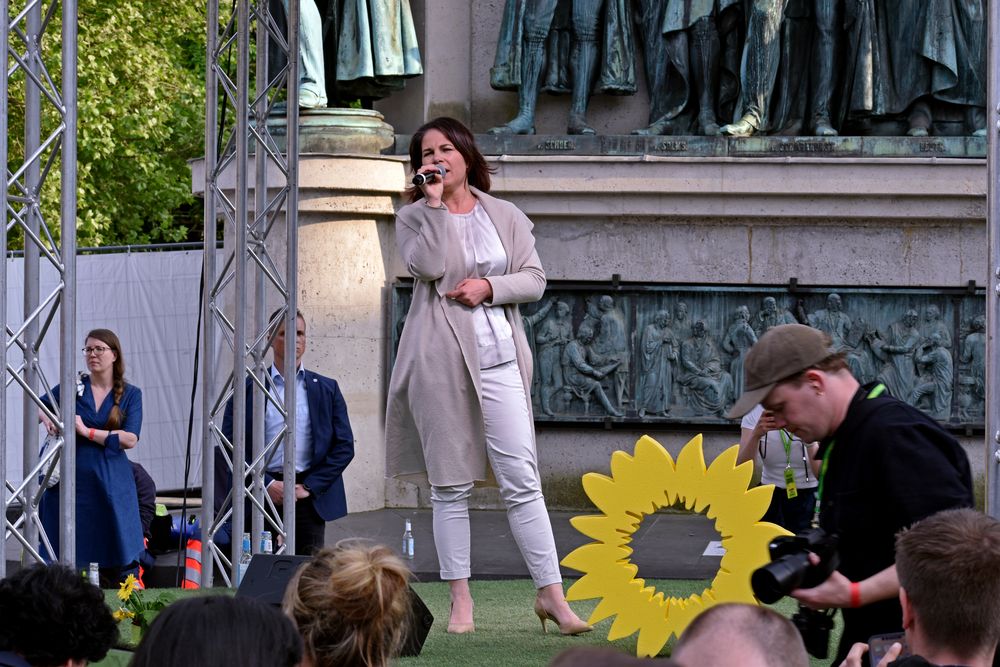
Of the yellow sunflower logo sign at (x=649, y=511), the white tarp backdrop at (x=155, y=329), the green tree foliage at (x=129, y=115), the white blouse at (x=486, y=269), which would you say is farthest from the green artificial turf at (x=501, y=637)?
the green tree foliage at (x=129, y=115)

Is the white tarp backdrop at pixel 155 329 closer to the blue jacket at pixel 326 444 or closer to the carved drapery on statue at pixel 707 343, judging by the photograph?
the carved drapery on statue at pixel 707 343

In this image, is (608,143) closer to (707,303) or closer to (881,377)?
(707,303)

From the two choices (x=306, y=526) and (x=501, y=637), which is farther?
(x=306, y=526)

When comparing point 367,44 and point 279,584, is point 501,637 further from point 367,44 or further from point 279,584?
point 367,44

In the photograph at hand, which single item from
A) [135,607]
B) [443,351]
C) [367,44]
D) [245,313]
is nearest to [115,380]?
[245,313]

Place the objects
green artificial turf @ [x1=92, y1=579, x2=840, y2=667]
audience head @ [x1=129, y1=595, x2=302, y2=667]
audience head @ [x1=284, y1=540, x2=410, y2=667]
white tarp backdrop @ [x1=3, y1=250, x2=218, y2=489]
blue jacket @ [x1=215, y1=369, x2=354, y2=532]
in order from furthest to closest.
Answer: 1. white tarp backdrop @ [x1=3, y1=250, x2=218, y2=489]
2. blue jacket @ [x1=215, y1=369, x2=354, y2=532]
3. green artificial turf @ [x1=92, y1=579, x2=840, y2=667]
4. audience head @ [x1=284, y1=540, x2=410, y2=667]
5. audience head @ [x1=129, y1=595, x2=302, y2=667]

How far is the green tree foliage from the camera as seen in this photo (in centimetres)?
2375

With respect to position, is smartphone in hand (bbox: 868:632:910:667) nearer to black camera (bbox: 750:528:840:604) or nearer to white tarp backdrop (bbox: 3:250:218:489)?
black camera (bbox: 750:528:840:604)

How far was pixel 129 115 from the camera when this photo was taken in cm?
2483

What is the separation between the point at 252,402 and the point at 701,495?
12.5ft

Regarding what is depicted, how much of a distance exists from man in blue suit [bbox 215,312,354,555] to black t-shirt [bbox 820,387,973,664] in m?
5.07

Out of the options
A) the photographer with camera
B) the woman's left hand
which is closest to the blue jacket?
the woman's left hand

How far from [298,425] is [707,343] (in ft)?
14.4

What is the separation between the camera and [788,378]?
12.7ft
